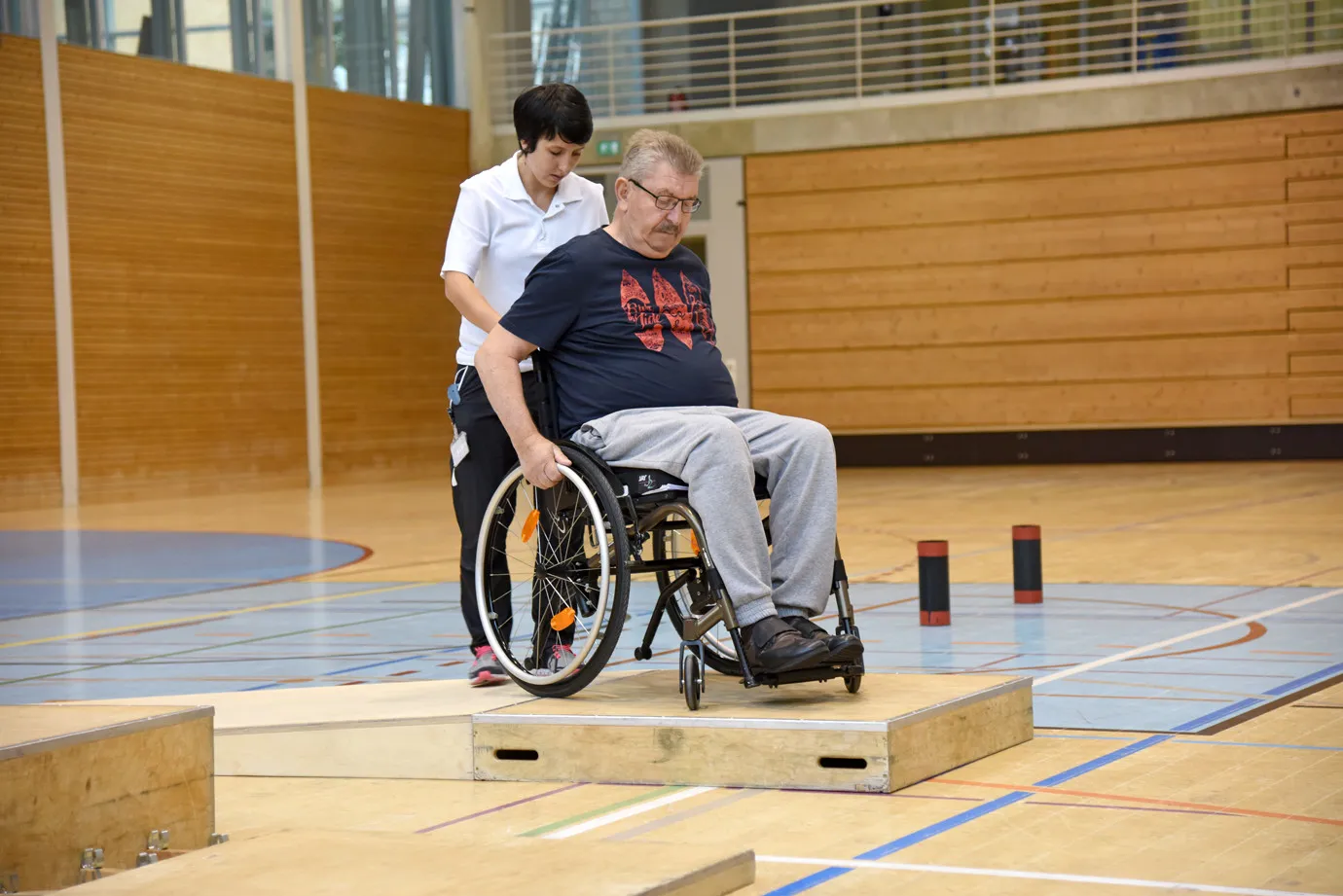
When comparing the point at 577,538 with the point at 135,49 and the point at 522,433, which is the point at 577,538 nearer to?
the point at 522,433

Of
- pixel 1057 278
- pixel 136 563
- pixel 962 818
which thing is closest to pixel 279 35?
pixel 1057 278

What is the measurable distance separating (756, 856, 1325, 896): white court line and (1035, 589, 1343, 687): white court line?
1.50m

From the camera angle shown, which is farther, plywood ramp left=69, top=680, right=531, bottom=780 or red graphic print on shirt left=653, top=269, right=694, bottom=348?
red graphic print on shirt left=653, top=269, right=694, bottom=348

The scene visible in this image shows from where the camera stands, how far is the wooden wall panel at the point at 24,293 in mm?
11227

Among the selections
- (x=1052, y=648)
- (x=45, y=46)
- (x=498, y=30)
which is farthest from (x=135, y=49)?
(x=1052, y=648)

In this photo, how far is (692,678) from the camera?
2863mm

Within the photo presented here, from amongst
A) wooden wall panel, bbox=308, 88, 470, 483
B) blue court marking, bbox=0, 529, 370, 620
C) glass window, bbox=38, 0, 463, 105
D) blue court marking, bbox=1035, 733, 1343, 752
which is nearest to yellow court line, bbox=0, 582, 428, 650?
blue court marking, bbox=0, 529, 370, 620

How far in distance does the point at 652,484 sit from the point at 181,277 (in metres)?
10.2

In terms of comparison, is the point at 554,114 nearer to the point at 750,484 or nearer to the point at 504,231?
the point at 504,231

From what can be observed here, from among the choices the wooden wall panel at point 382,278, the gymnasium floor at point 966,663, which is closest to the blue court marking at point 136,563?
the gymnasium floor at point 966,663

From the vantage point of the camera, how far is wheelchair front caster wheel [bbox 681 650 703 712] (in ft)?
9.39

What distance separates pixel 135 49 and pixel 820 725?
10.7 m

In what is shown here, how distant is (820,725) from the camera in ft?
8.86

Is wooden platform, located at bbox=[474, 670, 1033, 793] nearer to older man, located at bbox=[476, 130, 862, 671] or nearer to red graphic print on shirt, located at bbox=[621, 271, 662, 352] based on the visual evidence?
older man, located at bbox=[476, 130, 862, 671]
